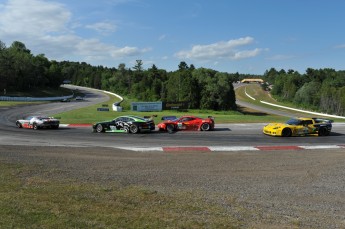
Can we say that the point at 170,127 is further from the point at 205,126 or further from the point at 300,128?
the point at 300,128

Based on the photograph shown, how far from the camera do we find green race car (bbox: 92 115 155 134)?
2547cm

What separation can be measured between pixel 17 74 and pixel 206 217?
9803cm

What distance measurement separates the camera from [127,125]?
83.9 ft

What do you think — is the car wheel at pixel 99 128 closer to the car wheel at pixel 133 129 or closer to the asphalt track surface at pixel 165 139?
the asphalt track surface at pixel 165 139

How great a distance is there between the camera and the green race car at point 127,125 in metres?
25.5

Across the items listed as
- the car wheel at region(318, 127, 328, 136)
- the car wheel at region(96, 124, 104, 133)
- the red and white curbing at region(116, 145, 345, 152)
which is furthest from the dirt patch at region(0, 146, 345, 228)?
the car wheel at region(96, 124, 104, 133)

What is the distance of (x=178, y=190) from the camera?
32.9 ft

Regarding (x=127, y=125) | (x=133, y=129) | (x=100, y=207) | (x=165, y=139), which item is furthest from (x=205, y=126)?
(x=100, y=207)

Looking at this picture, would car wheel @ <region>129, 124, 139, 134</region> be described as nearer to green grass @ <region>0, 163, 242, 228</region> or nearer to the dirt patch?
the dirt patch

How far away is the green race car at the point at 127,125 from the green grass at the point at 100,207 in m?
14.8

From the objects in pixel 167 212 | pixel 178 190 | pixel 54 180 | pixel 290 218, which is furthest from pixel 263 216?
pixel 54 180

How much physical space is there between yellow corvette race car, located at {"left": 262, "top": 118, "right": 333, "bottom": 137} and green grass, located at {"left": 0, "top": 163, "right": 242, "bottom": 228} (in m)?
15.5

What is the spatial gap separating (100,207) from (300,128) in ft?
61.9

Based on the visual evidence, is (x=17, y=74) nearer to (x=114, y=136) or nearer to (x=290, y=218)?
(x=114, y=136)
